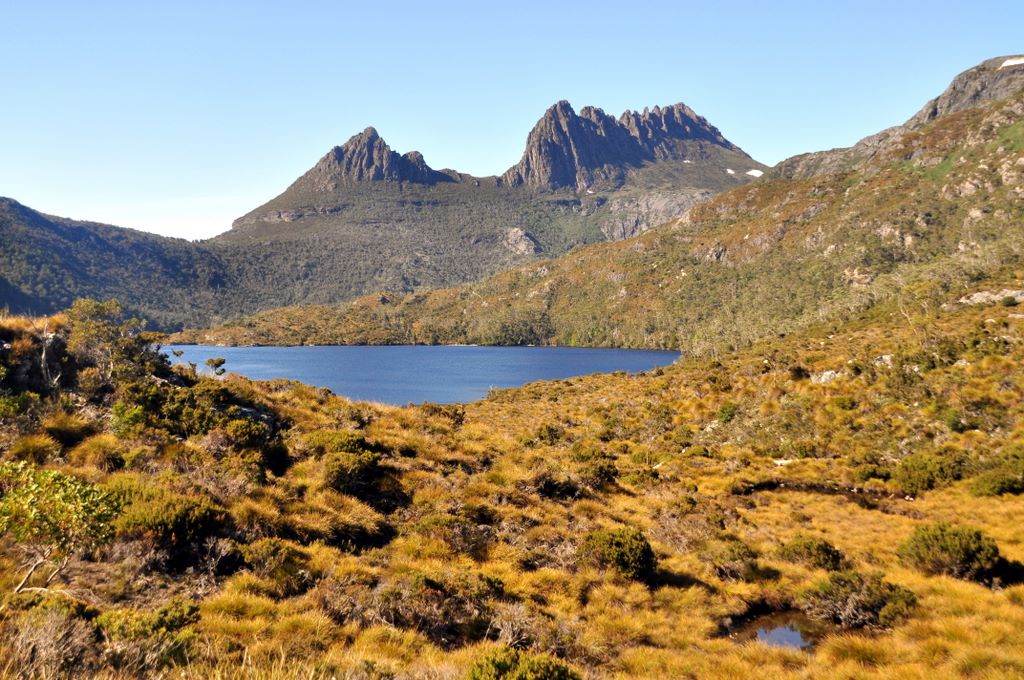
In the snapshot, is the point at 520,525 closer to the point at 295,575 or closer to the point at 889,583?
the point at 295,575

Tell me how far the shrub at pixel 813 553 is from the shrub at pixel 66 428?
21.6 metres

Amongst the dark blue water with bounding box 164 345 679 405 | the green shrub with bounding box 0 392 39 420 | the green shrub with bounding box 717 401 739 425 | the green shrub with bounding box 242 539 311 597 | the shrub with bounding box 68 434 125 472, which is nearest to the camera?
the green shrub with bounding box 242 539 311 597

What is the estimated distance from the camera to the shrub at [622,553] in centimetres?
1303

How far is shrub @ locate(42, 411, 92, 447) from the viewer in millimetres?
13596

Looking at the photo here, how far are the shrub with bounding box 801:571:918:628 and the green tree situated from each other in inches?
594

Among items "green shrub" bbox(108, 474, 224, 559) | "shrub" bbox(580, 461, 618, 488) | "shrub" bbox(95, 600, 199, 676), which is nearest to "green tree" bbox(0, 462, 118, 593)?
"shrub" bbox(95, 600, 199, 676)

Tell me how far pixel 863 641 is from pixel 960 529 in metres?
6.86

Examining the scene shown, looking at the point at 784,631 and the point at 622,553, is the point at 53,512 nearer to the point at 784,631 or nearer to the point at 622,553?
the point at 622,553

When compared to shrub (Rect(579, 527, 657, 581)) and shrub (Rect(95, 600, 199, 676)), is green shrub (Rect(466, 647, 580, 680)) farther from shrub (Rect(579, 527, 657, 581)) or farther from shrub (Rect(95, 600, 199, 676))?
shrub (Rect(579, 527, 657, 581))

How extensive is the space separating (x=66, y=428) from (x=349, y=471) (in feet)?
26.4

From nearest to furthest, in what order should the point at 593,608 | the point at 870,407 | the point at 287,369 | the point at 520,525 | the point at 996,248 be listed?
the point at 593,608 → the point at 520,525 → the point at 870,407 → the point at 996,248 → the point at 287,369

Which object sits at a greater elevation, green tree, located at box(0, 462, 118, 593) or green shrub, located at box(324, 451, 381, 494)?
green tree, located at box(0, 462, 118, 593)

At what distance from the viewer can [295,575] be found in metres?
10.0

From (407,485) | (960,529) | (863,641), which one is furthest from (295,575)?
(960,529)
